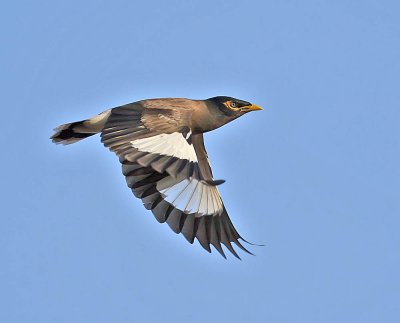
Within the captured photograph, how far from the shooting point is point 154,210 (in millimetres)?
12750

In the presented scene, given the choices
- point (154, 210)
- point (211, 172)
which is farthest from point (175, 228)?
point (211, 172)

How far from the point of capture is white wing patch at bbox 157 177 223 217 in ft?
41.5

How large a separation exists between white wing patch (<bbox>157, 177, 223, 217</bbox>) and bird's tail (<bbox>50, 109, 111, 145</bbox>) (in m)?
1.15

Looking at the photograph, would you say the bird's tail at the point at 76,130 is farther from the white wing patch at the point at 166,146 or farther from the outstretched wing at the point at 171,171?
the white wing patch at the point at 166,146

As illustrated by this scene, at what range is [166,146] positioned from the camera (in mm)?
11250

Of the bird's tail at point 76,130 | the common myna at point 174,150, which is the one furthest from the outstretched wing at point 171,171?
the bird's tail at point 76,130

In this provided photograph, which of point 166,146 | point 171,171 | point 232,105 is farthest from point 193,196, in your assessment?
point 171,171

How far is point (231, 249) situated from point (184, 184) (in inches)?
44.7

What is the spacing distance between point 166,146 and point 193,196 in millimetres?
1799

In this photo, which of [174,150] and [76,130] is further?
[76,130]

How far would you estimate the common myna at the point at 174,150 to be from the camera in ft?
36.9

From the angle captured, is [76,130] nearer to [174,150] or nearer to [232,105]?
[232,105]

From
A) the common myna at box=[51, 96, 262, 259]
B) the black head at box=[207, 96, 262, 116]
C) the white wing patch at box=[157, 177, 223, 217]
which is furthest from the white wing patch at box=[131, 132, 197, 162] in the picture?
the black head at box=[207, 96, 262, 116]

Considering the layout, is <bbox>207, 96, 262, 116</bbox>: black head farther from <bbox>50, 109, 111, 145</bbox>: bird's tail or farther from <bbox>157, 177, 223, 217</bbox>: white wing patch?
<bbox>50, 109, 111, 145</bbox>: bird's tail
